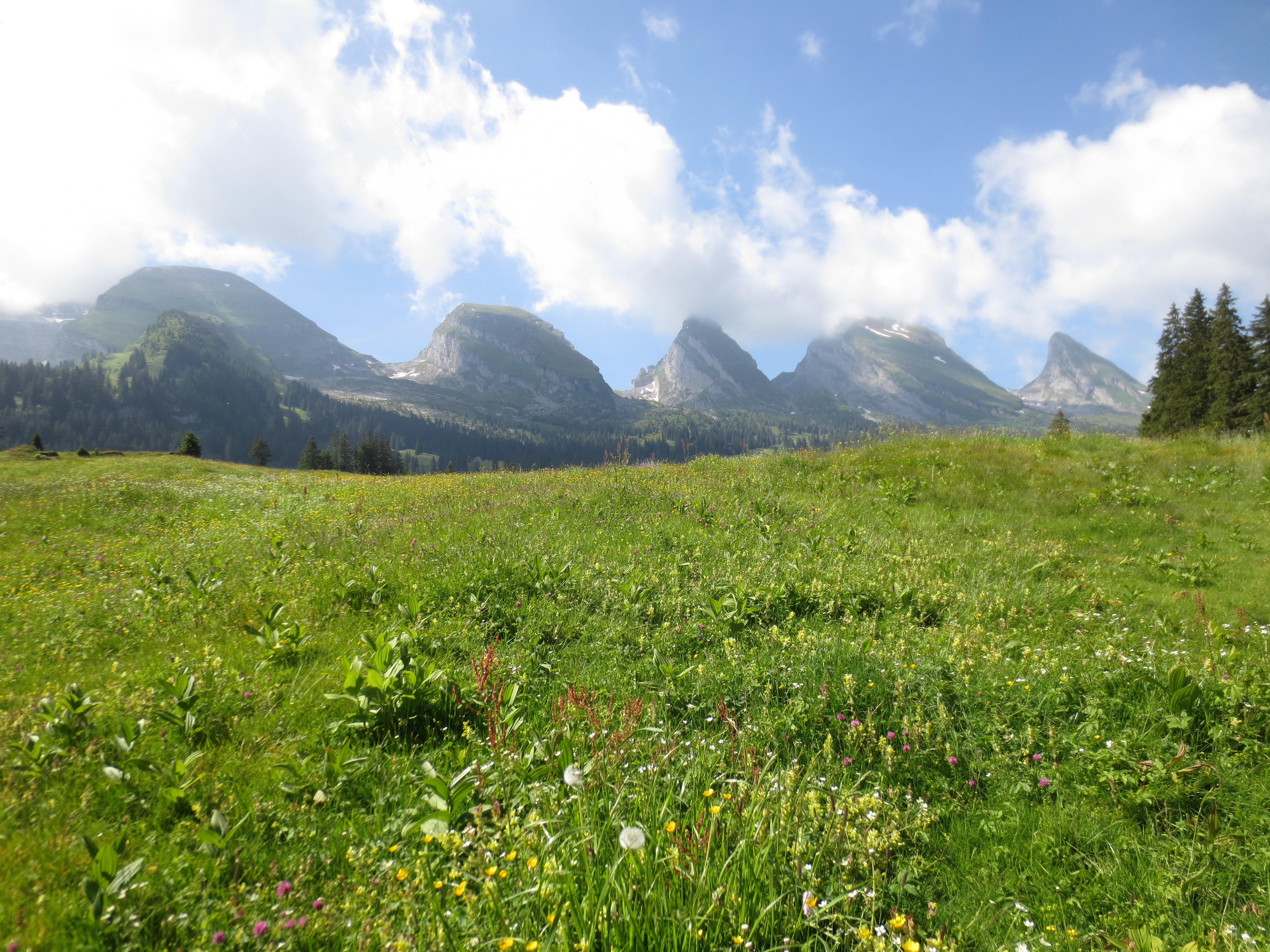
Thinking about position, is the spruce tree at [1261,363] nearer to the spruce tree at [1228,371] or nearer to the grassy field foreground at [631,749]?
the spruce tree at [1228,371]

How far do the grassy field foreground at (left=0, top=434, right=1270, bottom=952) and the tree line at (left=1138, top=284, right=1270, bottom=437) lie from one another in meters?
42.4

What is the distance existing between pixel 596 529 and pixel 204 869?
7646 mm

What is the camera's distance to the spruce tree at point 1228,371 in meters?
38.8

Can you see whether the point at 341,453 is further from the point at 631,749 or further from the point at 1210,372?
the point at 1210,372

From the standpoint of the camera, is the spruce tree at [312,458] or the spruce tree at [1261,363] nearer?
the spruce tree at [1261,363]

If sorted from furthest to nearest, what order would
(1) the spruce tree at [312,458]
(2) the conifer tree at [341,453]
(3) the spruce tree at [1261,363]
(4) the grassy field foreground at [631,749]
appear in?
(2) the conifer tree at [341,453]
(1) the spruce tree at [312,458]
(3) the spruce tree at [1261,363]
(4) the grassy field foreground at [631,749]

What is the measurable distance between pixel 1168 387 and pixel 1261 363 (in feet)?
33.7

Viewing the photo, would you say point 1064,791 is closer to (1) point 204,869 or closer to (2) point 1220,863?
(2) point 1220,863

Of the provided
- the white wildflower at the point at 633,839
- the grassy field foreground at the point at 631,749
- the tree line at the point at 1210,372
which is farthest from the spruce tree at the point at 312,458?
the tree line at the point at 1210,372

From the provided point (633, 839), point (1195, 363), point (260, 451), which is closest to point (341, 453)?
point (260, 451)

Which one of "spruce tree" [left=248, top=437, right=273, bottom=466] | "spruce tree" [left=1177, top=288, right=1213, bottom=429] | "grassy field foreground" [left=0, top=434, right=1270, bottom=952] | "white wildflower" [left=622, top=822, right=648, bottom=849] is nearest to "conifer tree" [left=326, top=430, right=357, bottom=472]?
"spruce tree" [left=248, top=437, right=273, bottom=466]

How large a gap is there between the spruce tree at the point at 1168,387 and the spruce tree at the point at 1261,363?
6493mm

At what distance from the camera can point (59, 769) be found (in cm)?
346

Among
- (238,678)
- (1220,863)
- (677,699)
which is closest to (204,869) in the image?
(238,678)
